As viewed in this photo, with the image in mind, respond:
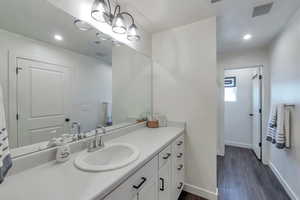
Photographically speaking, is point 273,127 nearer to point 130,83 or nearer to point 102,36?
point 130,83

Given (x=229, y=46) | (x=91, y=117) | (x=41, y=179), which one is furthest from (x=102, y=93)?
(x=229, y=46)

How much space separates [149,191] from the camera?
1.04 metres

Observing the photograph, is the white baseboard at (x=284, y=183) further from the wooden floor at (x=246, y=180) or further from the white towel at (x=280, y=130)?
the white towel at (x=280, y=130)

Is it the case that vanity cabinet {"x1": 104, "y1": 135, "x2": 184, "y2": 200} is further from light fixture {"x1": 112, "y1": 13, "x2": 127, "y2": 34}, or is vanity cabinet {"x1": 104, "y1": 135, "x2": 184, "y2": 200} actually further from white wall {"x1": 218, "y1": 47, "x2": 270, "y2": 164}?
white wall {"x1": 218, "y1": 47, "x2": 270, "y2": 164}

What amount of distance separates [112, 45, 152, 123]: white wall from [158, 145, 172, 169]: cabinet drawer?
72 cm

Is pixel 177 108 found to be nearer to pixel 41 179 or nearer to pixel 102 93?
pixel 102 93

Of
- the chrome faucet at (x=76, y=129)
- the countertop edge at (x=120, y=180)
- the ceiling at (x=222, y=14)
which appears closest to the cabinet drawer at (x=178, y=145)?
the countertop edge at (x=120, y=180)

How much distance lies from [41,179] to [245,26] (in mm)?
2903

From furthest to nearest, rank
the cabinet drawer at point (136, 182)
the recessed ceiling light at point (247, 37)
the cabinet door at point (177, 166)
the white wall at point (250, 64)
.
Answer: the white wall at point (250, 64)
the recessed ceiling light at point (247, 37)
the cabinet door at point (177, 166)
the cabinet drawer at point (136, 182)

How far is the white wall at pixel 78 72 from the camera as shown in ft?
2.74

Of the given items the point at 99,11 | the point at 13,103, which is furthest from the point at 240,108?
the point at 13,103

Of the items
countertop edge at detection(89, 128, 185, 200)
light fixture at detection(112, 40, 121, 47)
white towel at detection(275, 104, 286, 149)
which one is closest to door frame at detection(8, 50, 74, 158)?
countertop edge at detection(89, 128, 185, 200)

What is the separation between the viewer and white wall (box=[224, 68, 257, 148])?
12.1 ft

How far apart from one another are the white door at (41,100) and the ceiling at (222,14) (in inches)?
48.2
